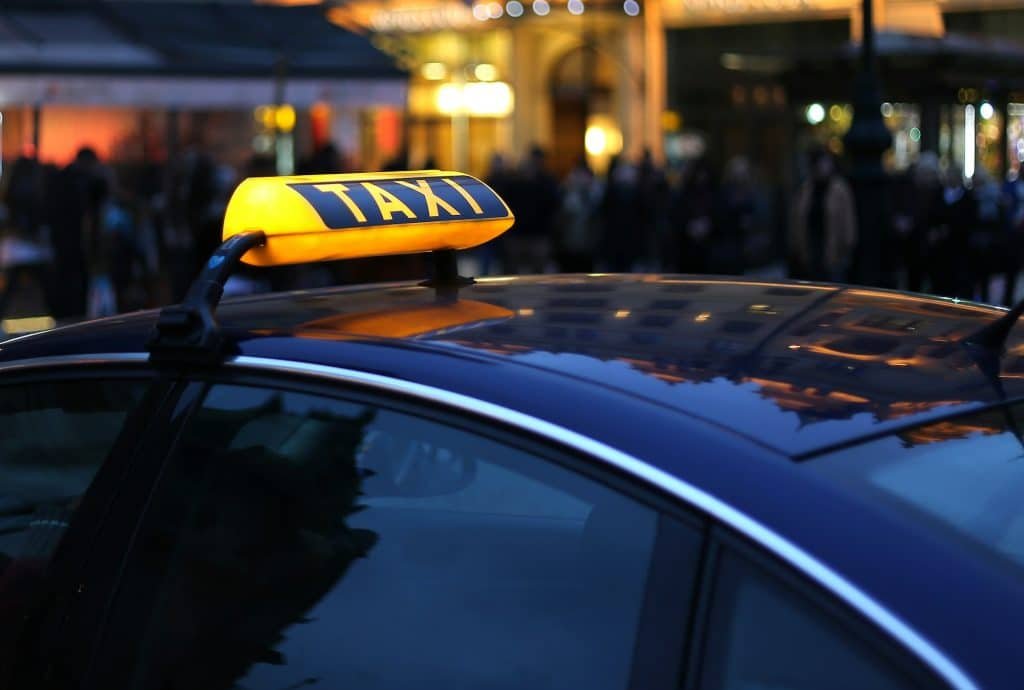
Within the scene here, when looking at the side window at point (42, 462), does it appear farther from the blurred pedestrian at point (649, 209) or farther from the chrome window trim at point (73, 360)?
the blurred pedestrian at point (649, 209)

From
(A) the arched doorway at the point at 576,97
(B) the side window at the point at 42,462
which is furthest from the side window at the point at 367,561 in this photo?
(A) the arched doorway at the point at 576,97

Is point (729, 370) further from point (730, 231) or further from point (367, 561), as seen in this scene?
point (730, 231)

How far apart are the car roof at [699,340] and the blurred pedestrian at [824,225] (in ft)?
35.3

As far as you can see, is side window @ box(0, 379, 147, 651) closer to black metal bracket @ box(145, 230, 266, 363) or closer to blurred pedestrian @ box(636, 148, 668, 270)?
black metal bracket @ box(145, 230, 266, 363)

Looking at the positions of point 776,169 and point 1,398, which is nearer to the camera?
point 1,398

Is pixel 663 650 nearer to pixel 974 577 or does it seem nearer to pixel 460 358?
pixel 974 577

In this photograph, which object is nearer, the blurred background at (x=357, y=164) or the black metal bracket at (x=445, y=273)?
the black metal bracket at (x=445, y=273)

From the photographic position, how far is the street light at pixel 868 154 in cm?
1012

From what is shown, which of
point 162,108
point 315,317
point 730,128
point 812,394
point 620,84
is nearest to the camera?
point 812,394

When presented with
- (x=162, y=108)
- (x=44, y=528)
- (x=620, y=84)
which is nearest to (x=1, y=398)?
(x=44, y=528)

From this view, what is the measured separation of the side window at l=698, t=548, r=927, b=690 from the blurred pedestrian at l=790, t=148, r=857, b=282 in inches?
468

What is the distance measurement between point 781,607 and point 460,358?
57 cm

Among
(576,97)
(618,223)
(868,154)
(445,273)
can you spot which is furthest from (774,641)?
(576,97)

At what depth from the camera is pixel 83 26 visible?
16.1 meters
